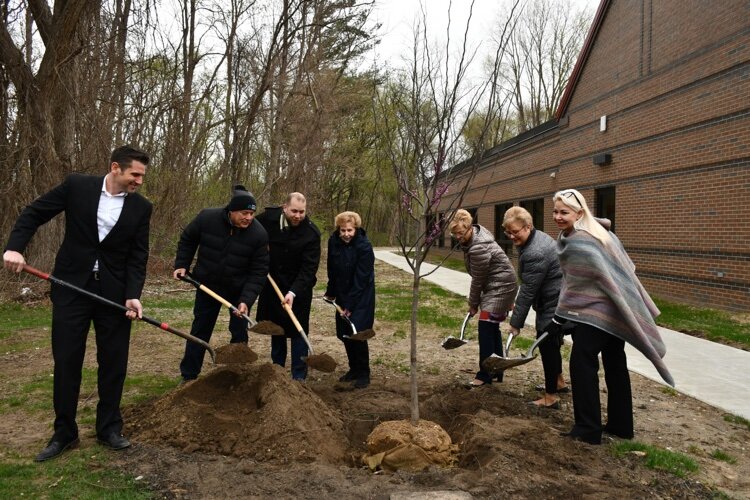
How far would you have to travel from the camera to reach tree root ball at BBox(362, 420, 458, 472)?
11.8 ft

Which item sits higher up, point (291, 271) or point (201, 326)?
point (291, 271)

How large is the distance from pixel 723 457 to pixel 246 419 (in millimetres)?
3382

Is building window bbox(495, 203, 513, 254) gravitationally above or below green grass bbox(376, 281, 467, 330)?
above

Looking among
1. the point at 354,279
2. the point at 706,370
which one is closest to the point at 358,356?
the point at 354,279

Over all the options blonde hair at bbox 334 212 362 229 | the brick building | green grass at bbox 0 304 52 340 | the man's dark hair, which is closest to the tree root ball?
blonde hair at bbox 334 212 362 229

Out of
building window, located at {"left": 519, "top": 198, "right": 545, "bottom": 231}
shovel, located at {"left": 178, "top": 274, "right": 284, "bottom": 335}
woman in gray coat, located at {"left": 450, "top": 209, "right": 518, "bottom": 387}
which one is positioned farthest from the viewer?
building window, located at {"left": 519, "top": 198, "right": 545, "bottom": 231}

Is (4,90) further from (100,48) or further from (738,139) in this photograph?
(738,139)

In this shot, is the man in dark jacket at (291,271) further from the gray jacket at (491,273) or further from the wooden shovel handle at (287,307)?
the gray jacket at (491,273)

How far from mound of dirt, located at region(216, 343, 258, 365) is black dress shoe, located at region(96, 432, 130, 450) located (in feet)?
3.58

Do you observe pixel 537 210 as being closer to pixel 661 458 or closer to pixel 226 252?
pixel 226 252

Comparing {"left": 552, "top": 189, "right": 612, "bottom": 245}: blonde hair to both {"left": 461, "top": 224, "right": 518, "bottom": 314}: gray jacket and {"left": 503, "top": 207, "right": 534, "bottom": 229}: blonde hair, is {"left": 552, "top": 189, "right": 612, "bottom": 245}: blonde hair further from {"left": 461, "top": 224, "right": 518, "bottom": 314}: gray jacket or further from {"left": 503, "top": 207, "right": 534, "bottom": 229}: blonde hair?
{"left": 461, "top": 224, "right": 518, "bottom": 314}: gray jacket

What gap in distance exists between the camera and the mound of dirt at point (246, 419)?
3.78 metres

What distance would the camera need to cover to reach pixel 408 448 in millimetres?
3619

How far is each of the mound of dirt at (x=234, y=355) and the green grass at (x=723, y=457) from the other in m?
3.60
